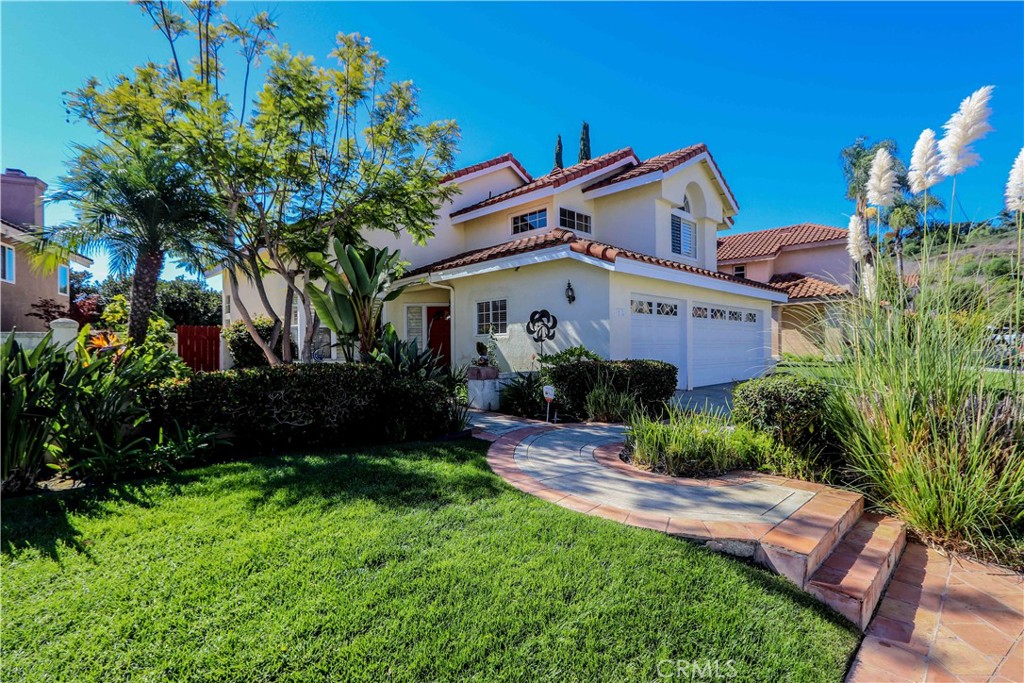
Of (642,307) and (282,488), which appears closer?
(282,488)

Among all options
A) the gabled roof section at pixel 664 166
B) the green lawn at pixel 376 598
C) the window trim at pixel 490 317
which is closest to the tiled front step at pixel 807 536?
the green lawn at pixel 376 598

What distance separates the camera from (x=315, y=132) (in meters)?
8.88

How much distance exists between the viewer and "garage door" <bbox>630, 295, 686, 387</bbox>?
38.9 feet

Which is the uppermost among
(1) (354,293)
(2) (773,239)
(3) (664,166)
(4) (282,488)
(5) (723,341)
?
(2) (773,239)

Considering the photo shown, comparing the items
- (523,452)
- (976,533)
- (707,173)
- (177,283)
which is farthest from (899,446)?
(177,283)

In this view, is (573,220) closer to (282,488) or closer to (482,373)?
(482,373)

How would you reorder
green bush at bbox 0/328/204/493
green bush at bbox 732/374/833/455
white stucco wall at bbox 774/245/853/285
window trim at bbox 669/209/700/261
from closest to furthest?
green bush at bbox 0/328/204/493
green bush at bbox 732/374/833/455
window trim at bbox 669/209/700/261
white stucco wall at bbox 774/245/853/285

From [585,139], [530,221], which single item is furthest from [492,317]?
[585,139]

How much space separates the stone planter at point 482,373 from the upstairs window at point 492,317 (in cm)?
263

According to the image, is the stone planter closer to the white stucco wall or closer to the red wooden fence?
the red wooden fence

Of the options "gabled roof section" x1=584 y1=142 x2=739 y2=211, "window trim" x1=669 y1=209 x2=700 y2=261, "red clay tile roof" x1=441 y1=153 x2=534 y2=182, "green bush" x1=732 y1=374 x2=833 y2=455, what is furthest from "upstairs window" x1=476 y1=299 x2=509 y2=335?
"green bush" x1=732 y1=374 x2=833 y2=455

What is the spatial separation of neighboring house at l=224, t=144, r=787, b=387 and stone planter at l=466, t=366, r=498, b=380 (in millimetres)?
1915

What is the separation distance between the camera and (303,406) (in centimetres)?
645

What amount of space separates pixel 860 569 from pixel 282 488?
17.4 feet
